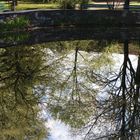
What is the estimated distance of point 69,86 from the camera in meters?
19.6

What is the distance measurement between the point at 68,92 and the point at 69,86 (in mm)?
1021

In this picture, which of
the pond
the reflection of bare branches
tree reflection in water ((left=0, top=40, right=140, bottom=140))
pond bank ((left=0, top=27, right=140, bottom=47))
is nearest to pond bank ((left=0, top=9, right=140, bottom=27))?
pond bank ((left=0, top=27, right=140, bottom=47))

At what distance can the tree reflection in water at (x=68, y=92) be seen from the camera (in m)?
14.6

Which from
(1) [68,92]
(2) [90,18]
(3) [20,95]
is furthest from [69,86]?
(2) [90,18]

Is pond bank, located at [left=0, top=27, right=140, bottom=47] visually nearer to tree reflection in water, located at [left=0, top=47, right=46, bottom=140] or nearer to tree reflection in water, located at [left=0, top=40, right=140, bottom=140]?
tree reflection in water, located at [left=0, top=40, right=140, bottom=140]

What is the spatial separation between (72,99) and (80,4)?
24638 millimetres

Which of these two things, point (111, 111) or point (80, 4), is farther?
point (80, 4)

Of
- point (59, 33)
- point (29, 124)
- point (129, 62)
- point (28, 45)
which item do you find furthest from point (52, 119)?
point (59, 33)

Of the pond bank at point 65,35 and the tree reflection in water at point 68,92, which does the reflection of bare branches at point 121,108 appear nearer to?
the tree reflection in water at point 68,92

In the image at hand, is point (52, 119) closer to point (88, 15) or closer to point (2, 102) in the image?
point (2, 102)

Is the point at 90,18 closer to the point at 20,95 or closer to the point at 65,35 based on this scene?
the point at 65,35

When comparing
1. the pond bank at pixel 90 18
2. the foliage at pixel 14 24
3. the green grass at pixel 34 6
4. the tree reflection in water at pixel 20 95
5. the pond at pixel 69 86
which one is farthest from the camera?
the green grass at pixel 34 6

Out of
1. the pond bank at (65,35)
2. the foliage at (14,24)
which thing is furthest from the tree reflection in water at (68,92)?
the foliage at (14,24)

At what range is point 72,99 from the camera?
17500 millimetres
